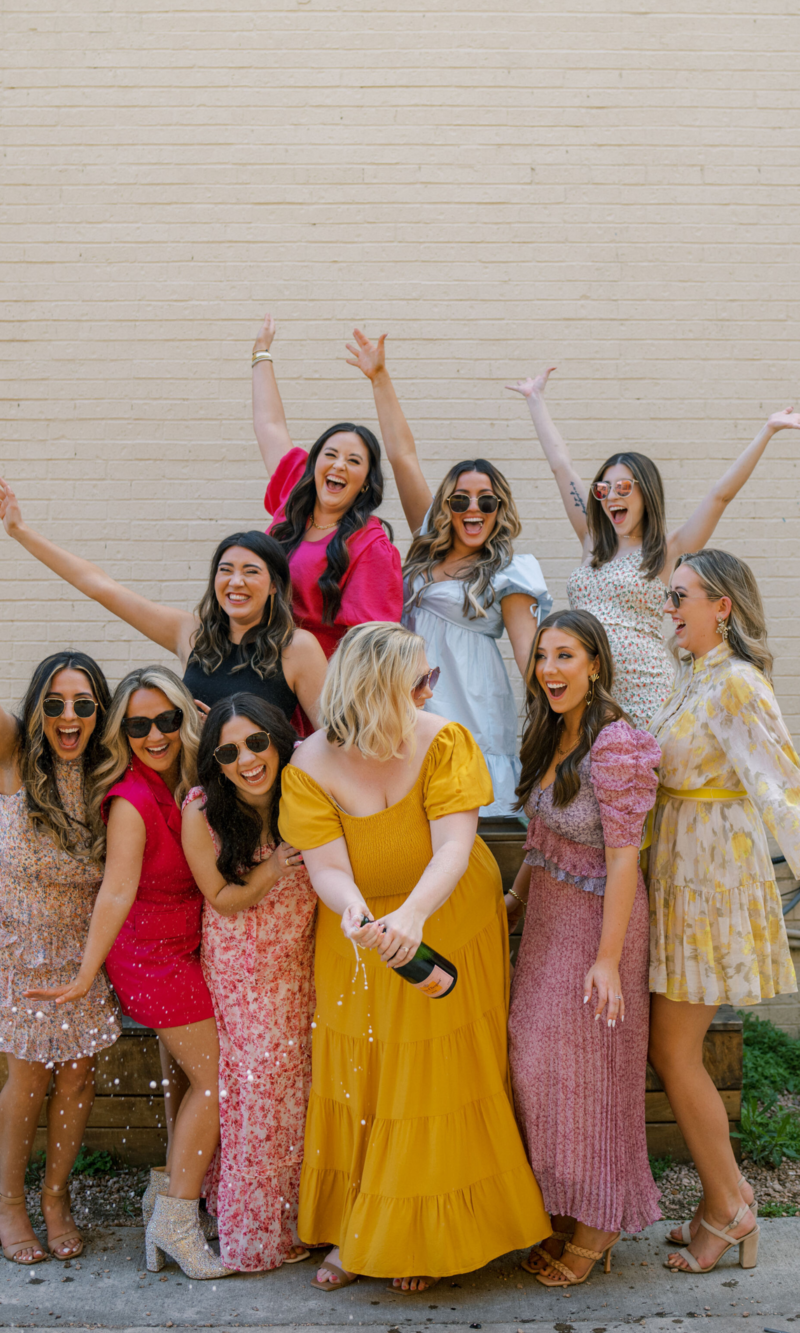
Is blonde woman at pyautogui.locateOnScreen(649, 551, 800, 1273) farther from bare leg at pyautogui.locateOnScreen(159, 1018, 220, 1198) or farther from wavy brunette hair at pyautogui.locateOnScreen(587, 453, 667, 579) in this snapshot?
bare leg at pyautogui.locateOnScreen(159, 1018, 220, 1198)

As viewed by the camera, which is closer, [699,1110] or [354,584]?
[699,1110]

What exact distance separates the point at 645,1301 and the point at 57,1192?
1.66 meters

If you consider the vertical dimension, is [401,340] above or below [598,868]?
above

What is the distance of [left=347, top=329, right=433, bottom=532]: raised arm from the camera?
376cm

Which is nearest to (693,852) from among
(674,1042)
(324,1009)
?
(674,1042)

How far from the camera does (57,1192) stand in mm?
2914

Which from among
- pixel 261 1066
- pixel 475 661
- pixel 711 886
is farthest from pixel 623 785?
pixel 261 1066

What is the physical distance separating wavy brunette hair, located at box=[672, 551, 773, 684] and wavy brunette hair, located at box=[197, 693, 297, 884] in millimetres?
1243

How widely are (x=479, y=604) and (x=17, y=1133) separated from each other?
2.13 meters

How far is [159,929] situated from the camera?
9.41 ft

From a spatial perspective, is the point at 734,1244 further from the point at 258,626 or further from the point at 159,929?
the point at 258,626

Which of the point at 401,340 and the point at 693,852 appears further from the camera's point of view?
the point at 401,340

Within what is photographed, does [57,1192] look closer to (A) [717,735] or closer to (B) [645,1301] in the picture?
(B) [645,1301]

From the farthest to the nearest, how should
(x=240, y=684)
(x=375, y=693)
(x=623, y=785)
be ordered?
(x=240, y=684) → (x=623, y=785) → (x=375, y=693)
